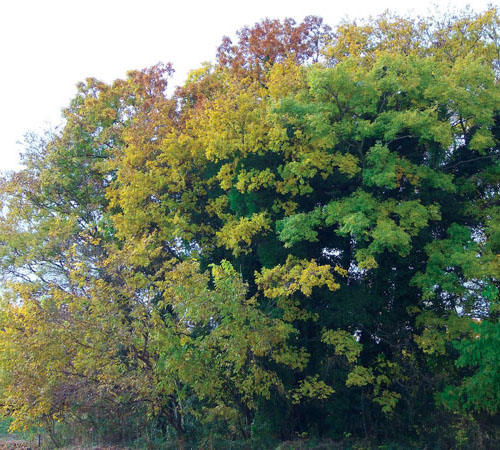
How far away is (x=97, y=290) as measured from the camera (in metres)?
13.8

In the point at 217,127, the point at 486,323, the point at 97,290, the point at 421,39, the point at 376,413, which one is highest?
the point at 421,39

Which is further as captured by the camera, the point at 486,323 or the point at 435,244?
the point at 435,244

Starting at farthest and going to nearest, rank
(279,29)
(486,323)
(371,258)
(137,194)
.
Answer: (279,29)
(137,194)
(371,258)
(486,323)

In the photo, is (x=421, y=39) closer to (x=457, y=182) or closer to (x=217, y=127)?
(x=457, y=182)

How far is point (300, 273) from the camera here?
51.4 ft

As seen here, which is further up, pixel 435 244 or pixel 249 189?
pixel 249 189

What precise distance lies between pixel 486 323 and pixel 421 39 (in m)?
9.87

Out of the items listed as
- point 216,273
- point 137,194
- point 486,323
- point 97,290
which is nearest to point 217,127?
point 137,194

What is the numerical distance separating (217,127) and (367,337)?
7.75 m

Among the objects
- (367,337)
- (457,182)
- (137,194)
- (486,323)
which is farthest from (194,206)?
(486,323)

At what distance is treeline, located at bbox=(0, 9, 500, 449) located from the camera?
13750 mm

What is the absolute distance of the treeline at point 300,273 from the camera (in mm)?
13750

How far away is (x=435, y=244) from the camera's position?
1602 centimetres

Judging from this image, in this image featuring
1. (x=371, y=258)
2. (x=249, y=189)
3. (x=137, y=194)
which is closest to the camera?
(x=371, y=258)
